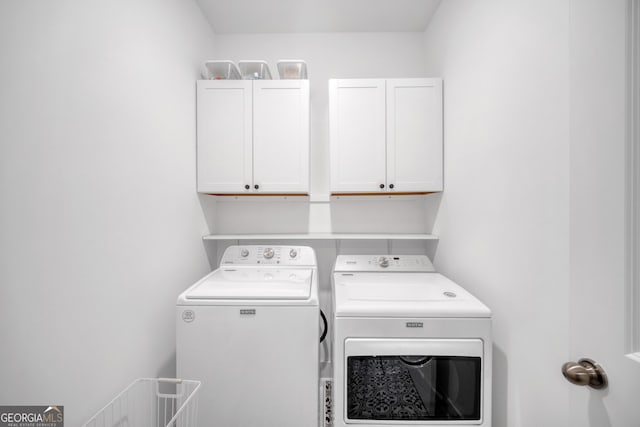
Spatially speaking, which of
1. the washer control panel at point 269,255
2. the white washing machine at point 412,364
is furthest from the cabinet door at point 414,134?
the white washing machine at point 412,364

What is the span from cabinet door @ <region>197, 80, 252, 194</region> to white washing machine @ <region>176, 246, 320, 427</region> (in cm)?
85

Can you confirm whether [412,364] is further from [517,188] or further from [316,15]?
[316,15]

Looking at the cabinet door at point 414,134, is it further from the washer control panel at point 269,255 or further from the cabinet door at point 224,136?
the cabinet door at point 224,136

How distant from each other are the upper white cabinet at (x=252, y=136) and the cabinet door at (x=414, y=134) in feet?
1.97

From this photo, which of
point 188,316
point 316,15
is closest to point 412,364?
point 188,316

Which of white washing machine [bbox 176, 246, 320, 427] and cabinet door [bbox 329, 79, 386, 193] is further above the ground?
cabinet door [bbox 329, 79, 386, 193]

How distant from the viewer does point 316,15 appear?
196 cm

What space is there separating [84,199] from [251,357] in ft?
3.18

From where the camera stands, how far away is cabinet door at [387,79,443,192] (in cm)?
185

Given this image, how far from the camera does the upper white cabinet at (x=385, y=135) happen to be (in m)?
1.85

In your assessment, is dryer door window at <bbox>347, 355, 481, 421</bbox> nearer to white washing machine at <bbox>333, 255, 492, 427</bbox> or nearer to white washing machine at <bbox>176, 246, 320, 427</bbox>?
white washing machine at <bbox>333, 255, 492, 427</bbox>

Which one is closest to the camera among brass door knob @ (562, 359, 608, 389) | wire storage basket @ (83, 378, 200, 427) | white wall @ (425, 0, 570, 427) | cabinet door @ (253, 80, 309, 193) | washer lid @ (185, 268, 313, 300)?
brass door knob @ (562, 359, 608, 389)

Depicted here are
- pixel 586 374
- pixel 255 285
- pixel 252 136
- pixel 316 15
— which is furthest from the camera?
pixel 316 15

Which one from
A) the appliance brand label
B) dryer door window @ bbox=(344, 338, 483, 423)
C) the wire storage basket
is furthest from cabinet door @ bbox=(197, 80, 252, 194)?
dryer door window @ bbox=(344, 338, 483, 423)
